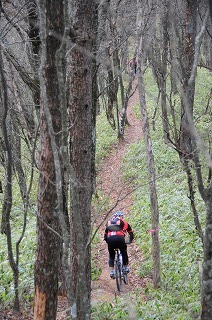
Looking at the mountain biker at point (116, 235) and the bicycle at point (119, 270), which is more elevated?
the mountain biker at point (116, 235)

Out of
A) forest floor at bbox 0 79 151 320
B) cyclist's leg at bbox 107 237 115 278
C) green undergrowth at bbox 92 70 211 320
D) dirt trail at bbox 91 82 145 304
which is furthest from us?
cyclist's leg at bbox 107 237 115 278

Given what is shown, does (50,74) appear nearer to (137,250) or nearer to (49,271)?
(49,271)

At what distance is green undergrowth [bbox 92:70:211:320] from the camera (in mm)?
7051

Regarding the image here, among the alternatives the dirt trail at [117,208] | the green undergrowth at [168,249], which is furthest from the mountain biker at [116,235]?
the green undergrowth at [168,249]

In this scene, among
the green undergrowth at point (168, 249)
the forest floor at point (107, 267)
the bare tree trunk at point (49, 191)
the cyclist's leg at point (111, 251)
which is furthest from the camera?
the cyclist's leg at point (111, 251)

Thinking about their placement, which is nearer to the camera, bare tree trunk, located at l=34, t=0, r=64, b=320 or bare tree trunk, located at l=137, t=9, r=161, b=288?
bare tree trunk, located at l=34, t=0, r=64, b=320

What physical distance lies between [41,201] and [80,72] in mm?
1773

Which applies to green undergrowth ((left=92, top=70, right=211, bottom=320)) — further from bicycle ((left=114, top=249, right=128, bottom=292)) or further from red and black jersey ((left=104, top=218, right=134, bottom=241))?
red and black jersey ((left=104, top=218, right=134, bottom=241))

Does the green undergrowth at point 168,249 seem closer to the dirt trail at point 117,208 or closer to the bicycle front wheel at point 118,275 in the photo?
the dirt trail at point 117,208

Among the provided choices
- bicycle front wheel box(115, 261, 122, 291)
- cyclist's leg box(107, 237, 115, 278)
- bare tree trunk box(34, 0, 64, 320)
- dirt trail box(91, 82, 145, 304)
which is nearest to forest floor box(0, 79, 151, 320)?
dirt trail box(91, 82, 145, 304)

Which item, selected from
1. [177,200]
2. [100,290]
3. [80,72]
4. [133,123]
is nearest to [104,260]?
[100,290]

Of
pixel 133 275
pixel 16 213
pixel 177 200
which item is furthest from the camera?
pixel 16 213

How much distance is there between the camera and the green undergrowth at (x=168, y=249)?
23.1 ft

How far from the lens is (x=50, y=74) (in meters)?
4.64
